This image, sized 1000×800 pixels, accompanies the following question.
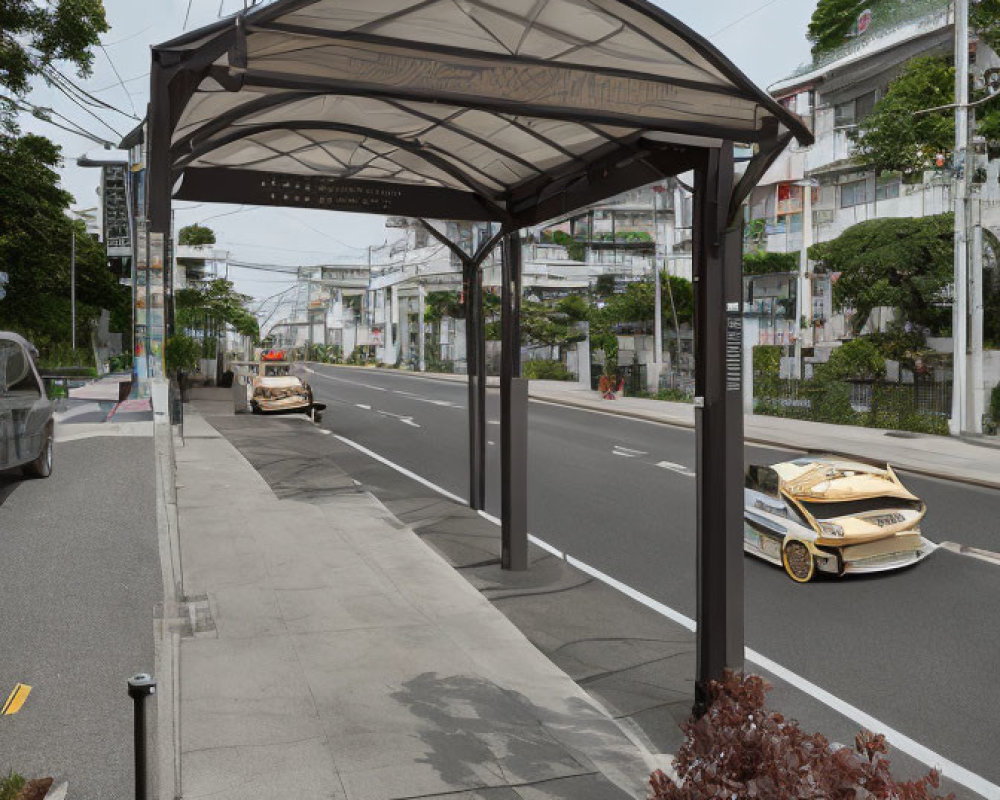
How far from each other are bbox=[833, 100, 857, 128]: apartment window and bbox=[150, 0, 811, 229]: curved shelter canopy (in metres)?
43.5

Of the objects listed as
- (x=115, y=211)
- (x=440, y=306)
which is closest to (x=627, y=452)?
(x=115, y=211)

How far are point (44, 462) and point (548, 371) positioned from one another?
46.7 m

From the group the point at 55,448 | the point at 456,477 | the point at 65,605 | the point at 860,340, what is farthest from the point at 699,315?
the point at 860,340

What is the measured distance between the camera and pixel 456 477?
57.8ft

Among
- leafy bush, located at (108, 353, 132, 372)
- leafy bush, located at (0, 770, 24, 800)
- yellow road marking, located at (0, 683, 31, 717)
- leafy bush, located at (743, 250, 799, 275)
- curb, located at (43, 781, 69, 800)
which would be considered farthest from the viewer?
leafy bush, located at (108, 353, 132, 372)

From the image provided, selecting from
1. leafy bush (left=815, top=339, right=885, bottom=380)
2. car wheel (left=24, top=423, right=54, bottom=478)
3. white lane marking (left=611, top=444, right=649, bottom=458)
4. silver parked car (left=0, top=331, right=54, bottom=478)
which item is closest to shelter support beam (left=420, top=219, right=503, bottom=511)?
silver parked car (left=0, top=331, right=54, bottom=478)

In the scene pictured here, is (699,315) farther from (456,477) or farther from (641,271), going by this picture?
(641,271)

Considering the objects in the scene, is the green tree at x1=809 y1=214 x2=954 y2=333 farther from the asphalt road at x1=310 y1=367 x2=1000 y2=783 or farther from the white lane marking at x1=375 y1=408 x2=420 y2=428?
the white lane marking at x1=375 y1=408 x2=420 y2=428

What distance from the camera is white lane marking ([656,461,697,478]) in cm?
1808

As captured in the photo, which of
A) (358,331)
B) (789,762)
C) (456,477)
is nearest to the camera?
(789,762)

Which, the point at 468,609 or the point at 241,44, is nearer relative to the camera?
the point at 241,44


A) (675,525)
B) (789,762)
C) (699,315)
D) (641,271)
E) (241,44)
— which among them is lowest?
(675,525)

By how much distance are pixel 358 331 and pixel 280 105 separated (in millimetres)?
105435

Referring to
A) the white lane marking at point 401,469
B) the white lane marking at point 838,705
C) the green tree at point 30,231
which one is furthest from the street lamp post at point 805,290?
the white lane marking at point 838,705
